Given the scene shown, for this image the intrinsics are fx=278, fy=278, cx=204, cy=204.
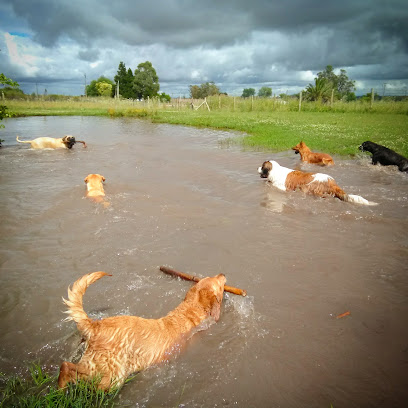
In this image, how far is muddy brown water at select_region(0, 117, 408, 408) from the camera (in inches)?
103

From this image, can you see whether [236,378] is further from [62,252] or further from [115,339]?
[62,252]

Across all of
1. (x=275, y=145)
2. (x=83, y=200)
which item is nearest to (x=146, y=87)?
(x=275, y=145)

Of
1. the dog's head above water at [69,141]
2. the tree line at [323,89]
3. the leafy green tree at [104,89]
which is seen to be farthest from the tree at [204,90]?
the dog's head above water at [69,141]

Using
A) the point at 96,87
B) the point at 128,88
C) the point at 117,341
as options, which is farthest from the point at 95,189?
the point at 96,87

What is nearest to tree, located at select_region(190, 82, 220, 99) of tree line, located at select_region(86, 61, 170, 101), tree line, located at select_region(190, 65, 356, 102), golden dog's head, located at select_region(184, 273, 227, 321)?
tree line, located at select_region(190, 65, 356, 102)

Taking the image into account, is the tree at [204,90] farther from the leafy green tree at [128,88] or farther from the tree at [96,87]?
the tree at [96,87]

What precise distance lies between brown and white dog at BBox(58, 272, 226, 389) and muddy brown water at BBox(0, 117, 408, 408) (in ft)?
0.56

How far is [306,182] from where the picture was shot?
7.85 m

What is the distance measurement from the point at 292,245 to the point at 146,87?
95879 millimetres

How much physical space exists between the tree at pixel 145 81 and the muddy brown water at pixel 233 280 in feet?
295

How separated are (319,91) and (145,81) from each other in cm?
6487

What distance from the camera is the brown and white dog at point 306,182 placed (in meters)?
7.24

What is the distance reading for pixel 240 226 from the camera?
581 cm

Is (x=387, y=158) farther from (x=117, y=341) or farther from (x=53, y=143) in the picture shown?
(x=53, y=143)
